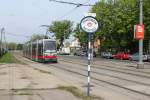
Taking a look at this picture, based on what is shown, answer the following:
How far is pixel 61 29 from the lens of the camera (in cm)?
16662

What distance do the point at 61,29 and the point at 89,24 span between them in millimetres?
151190

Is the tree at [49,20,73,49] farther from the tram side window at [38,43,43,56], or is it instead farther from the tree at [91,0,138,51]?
the tram side window at [38,43,43,56]

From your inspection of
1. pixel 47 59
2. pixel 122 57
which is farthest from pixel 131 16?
pixel 47 59

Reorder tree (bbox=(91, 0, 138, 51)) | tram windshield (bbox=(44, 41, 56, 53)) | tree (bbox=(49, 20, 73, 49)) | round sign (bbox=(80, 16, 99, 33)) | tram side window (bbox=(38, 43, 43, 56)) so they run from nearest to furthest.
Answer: round sign (bbox=(80, 16, 99, 33)) < tram windshield (bbox=(44, 41, 56, 53)) < tram side window (bbox=(38, 43, 43, 56)) < tree (bbox=(91, 0, 138, 51)) < tree (bbox=(49, 20, 73, 49))

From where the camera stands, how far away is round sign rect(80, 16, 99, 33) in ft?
51.4

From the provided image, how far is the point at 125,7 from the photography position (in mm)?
82000

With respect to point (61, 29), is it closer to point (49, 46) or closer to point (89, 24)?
Answer: point (49, 46)

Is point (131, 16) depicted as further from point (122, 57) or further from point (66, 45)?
point (66, 45)

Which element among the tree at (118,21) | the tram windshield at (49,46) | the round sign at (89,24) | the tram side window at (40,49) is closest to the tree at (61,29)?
the tree at (118,21)

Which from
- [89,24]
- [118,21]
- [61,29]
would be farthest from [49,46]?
[61,29]

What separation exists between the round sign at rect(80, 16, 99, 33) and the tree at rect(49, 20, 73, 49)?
14713cm

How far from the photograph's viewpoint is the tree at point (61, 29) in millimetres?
165375

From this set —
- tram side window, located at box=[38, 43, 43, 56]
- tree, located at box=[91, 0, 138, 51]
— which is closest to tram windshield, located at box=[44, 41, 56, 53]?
tram side window, located at box=[38, 43, 43, 56]

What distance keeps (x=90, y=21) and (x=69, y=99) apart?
2964 millimetres
